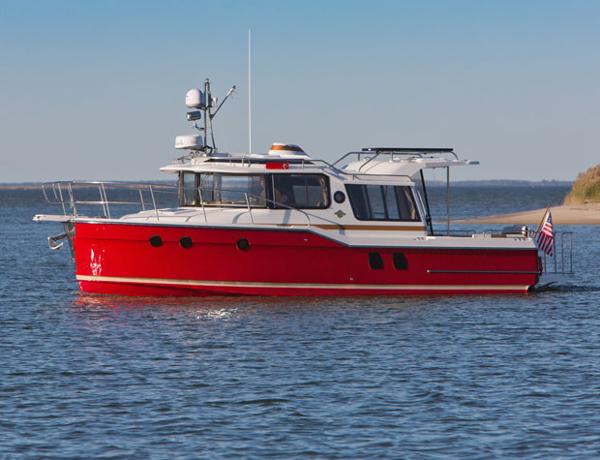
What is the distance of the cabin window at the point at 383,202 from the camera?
25.8 metres

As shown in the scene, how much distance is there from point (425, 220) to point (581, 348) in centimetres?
715

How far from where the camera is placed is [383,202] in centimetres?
2603

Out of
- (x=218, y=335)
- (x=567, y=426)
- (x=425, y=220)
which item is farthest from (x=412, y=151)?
(x=567, y=426)

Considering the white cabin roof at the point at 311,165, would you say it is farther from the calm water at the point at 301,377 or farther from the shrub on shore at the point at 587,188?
the shrub on shore at the point at 587,188

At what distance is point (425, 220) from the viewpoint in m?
26.4

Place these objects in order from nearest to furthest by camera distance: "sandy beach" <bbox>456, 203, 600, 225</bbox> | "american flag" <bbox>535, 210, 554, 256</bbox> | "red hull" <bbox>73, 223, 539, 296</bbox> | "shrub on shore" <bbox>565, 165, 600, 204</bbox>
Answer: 1. "red hull" <bbox>73, 223, 539, 296</bbox>
2. "american flag" <bbox>535, 210, 554, 256</bbox>
3. "sandy beach" <bbox>456, 203, 600, 225</bbox>
4. "shrub on shore" <bbox>565, 165, 600, 204</bbox>

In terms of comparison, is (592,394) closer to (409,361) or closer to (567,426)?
(567,426)

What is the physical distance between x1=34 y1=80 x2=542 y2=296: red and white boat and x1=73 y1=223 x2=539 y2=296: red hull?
2cm

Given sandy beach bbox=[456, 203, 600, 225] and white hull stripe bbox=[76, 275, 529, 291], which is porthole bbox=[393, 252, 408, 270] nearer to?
white hull stripe bbox=[76, 275, 529, 291]

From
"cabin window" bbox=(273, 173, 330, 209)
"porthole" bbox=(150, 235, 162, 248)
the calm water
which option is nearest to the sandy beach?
the calm water

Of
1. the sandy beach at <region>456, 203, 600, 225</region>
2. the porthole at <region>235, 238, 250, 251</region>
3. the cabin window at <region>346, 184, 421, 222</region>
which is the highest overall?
the cabin window at <region>346, 184, 421, 222</region>

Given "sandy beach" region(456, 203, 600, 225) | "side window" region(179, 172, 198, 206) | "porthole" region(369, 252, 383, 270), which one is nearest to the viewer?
"porthole" region(369, 252, 383, 270)

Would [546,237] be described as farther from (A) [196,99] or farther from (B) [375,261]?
(A) [196,99]

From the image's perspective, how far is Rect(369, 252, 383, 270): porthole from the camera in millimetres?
25391
